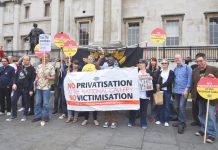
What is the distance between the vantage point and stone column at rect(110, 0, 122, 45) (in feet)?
88.5

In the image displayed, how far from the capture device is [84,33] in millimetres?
30156

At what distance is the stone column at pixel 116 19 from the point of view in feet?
88.5

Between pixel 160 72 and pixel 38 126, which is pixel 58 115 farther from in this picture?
pixel 160 72

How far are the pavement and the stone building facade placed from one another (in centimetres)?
1821

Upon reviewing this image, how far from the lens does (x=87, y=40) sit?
98.2 ft

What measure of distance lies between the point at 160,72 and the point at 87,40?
2118 cm

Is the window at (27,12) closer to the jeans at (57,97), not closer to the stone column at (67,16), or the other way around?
the stone column at (67,16)

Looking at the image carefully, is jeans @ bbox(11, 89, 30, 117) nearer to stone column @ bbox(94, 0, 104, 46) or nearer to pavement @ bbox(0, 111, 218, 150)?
pavement @ bbox(0, 111, 218, 150)

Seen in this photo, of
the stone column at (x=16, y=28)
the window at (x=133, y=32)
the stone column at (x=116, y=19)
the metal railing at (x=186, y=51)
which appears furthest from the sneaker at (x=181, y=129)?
the stone column at (x=16, y=28)

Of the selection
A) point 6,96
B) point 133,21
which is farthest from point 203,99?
point 133,21

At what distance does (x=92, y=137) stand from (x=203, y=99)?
10.7ft

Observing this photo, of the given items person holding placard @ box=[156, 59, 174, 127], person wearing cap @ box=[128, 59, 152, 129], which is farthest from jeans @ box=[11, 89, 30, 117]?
person holding placard @ box=[156, 59, 174, 127]

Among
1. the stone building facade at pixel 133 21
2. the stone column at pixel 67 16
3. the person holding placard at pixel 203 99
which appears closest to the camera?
the person holding placard at pixel 203 99

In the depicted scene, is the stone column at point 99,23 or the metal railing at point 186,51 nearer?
the metal railing at point 186,51
